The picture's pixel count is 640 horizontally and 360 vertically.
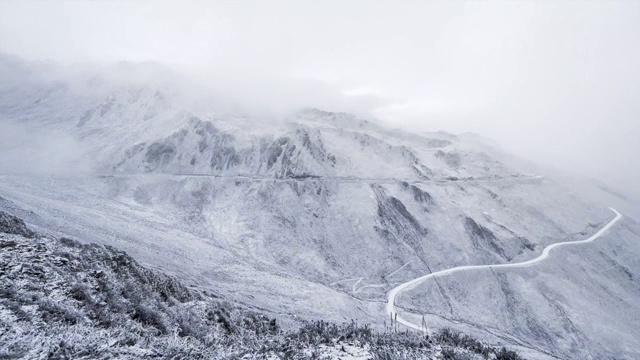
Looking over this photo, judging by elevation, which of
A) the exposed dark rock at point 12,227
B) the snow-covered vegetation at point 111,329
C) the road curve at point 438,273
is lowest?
the road curve at point 438,273

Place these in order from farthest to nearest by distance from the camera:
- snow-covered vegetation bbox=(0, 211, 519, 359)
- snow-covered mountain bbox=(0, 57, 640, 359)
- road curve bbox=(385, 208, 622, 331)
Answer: snow-covered mountain bbox=(0, 57, 640, 359) < road curve bbox=(385, 208, 622, 331) < snow-covered vegetation bbox=(0, 211, 519, 359)

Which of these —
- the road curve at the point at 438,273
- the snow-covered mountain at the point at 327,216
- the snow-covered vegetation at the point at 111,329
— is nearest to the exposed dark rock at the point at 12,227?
the snow-covered vegetation at the point at 111,329

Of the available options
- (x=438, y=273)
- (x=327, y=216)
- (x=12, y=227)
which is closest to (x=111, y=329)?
(x=12, y=227)

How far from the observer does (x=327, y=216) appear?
258ft

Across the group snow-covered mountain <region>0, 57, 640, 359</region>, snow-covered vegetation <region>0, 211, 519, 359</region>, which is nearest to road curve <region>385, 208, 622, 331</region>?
snow-covered mountain <region>0, 57, 640, 359</region>

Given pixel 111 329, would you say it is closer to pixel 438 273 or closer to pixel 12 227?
pixel 12 227

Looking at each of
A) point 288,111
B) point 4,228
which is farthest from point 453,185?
point 4,228

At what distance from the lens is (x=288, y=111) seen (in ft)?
413

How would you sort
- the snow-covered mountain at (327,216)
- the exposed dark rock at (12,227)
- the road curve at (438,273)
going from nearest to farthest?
1. the exposed dark rock at (12,227)
2. the road curve at (438,273)
3. the snow-covered mountain at (327,216)

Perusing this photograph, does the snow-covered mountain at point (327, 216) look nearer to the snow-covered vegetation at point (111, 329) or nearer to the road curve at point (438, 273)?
the road curve at point (438, 273)

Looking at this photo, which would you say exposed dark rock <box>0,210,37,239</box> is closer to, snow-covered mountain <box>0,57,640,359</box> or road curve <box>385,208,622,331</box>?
snow-covered mountain <box>0,57,640,359</box>

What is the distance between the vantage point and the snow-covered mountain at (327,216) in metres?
53.9

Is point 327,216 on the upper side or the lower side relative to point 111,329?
lower

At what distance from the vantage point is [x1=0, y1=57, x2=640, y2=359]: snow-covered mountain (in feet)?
177
